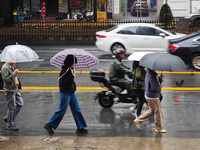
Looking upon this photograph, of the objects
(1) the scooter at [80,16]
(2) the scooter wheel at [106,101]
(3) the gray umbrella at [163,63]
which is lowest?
(2) the scooter wheel at [106,101]

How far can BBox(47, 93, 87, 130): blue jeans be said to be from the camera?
24.7ft

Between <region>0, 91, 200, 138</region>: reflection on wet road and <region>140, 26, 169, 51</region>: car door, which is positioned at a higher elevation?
<region>140, 26, 169, 51</region>: car door

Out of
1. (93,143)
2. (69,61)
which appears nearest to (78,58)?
(69,61)

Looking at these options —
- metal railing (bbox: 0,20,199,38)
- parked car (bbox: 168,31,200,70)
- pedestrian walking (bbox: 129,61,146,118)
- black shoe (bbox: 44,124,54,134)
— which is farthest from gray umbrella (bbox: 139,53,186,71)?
metal railing (bbox: 0,20,199,38)

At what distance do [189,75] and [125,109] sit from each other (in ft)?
16.6

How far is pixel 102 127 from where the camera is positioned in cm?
826

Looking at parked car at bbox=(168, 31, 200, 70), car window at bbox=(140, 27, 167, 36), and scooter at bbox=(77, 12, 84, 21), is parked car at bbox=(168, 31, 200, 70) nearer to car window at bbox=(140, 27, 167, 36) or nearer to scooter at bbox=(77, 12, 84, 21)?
car window at bbox=(140, 27, 167, 36)

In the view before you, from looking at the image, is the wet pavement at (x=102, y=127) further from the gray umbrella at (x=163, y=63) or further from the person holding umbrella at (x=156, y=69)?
the gray umbrella at (x=163, y=63)

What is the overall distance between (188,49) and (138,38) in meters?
3.66

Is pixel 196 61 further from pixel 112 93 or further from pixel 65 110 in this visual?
pixel 65 110

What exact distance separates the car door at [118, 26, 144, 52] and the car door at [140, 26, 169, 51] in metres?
0.20

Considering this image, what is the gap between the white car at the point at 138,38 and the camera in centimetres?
1767

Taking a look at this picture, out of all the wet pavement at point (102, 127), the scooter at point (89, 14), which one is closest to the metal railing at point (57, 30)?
the wet pavement at point (102, 127)

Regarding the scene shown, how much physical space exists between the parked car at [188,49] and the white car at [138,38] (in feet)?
9.44
